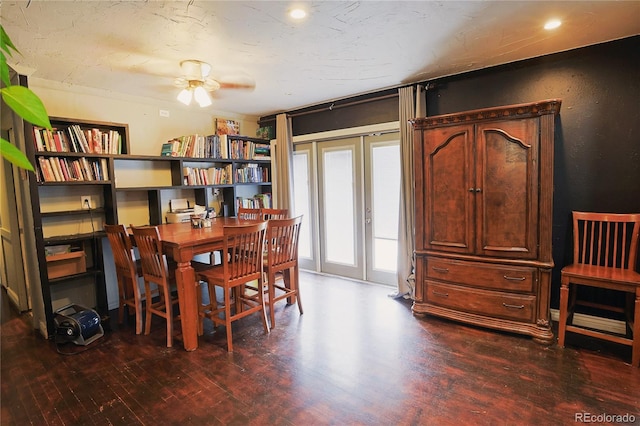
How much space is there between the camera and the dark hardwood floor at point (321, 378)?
6.30 ft

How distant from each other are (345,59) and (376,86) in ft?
3.12

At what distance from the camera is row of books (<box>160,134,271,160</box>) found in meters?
3.97

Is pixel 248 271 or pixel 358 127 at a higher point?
pixel 358 127

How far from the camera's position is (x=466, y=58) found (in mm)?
2934

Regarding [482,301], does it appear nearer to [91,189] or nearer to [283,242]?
[283,242]

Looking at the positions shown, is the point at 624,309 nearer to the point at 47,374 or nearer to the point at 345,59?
the point at 345,59

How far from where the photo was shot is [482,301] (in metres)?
2.87

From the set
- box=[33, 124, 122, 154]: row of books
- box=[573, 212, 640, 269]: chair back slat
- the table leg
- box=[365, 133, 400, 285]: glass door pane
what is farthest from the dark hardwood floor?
box=[33, 124, 122, 154]: row of books

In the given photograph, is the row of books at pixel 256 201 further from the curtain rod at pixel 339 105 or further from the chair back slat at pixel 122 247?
the chair back slat at pixel 122 247

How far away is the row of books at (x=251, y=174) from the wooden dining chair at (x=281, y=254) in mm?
1632

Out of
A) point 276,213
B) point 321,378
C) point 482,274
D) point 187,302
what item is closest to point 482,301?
point 482,274

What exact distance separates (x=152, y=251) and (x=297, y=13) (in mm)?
2074

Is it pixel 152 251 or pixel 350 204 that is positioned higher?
pixel 350 204

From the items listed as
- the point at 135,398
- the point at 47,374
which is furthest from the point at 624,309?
the point at 47,374
